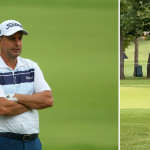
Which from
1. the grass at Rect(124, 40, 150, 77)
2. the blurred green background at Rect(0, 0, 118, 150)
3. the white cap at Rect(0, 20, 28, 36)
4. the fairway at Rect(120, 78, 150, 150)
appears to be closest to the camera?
the white cap at Rect(0, 20, 28, 36)

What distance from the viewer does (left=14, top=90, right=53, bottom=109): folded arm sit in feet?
10.3

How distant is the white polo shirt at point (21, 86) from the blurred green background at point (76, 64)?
1.46 m

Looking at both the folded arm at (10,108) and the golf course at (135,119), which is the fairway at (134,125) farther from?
the folded arm at (10,108)

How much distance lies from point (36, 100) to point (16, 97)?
14 cm

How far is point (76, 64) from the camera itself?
5074 millimetres

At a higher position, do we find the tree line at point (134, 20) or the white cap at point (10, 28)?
the tree line at point (134, 20)

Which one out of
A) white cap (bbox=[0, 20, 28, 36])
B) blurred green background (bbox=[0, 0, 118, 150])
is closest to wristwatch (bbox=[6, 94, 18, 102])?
white cap (bbox=[0, 20, 28, 36])

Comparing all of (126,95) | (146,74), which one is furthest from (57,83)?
(146,74)

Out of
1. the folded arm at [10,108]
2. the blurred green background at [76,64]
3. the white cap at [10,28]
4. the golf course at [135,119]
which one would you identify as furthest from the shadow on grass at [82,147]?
the golf course at [135,119]

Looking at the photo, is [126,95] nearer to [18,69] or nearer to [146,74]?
[146,74]

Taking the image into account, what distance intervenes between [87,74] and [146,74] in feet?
94.4

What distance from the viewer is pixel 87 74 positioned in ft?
16.9

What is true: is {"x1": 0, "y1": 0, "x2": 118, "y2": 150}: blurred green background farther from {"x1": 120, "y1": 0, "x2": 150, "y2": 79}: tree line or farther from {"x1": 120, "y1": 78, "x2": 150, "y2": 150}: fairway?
{"x1": 120, "y1": 0, "x2": 150, "y2": 79}: tree line

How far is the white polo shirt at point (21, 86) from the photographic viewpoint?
3.11 meters
